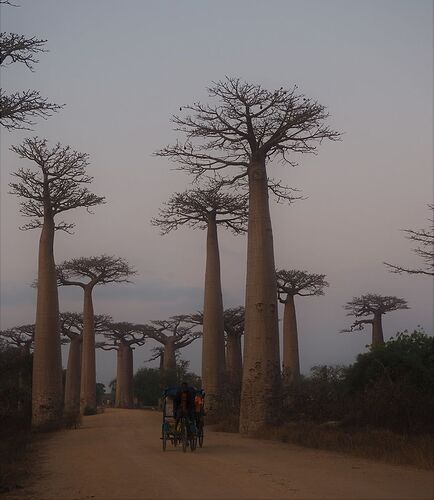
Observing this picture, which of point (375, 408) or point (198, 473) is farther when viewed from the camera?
point (375, 408)

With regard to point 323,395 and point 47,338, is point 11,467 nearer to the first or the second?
point 323,395

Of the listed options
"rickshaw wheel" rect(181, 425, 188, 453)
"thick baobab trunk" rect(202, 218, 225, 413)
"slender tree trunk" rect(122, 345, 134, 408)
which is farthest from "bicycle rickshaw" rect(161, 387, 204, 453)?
"slender tree trunk" rect(122, 345, 134, 408)

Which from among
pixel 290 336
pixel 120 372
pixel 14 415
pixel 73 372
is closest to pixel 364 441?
pixel 14 415

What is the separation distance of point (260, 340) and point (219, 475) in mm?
6494

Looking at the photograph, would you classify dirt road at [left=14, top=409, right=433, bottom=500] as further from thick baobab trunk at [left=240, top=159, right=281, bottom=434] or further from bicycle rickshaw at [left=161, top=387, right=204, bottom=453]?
thick baobab trunk at [left=240, top=159, right=281, bottom=434]

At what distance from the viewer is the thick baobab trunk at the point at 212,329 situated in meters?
20.3

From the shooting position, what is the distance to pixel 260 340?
14.0m

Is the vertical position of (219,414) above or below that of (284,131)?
below

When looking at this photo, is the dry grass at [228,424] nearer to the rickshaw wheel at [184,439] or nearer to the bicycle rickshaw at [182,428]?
the bicycle rickshaw at [182,428]

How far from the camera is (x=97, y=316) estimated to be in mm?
37781

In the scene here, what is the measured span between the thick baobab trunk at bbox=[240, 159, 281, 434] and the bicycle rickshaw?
2.45 m

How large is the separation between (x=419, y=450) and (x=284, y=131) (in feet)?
27.3

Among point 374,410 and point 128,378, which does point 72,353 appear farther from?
point 374,410

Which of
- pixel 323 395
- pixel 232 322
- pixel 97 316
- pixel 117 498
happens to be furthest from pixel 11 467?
pixel 97 316
